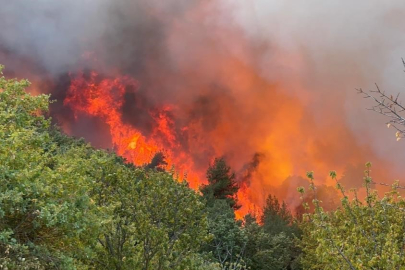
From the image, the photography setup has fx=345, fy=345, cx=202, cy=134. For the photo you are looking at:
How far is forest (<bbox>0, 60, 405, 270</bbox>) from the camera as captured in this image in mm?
7031

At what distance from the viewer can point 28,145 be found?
9633mm

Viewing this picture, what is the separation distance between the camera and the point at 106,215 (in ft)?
29.9

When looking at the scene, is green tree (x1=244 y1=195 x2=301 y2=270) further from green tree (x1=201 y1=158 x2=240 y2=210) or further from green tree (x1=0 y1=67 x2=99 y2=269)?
green tree (x1=0 y1=67 x2=99 y2=269)

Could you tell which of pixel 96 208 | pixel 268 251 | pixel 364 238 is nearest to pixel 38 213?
pixel 96 208

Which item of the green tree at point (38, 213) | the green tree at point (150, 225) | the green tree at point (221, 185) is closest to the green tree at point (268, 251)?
the green tree at point (150, 225)

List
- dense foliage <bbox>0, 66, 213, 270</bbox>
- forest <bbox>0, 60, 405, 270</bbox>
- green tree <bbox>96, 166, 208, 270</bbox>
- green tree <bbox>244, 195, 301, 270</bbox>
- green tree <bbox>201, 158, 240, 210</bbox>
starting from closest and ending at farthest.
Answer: forest <bbox>0, 60, 405, 270</bbox>
dense foliage <bbox>0, 66, 213, 270</bbox>
green tree <bbox>96, 166, 208, 270</bbox>
green tree <bbox>244, 195, 301, 270</bbox>
green tree <bbox>201, 158, 240, 210</bbox>

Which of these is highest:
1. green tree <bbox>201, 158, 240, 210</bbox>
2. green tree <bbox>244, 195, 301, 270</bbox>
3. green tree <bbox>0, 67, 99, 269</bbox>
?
green tree <bbox>201, 158, 240, 210</bbox>

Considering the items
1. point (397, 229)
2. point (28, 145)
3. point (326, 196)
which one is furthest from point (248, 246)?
point (326, 196)

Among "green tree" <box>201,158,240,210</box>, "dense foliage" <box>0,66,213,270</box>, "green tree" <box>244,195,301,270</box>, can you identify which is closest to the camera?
"dense foliage" <box>0,66,213,270</box>

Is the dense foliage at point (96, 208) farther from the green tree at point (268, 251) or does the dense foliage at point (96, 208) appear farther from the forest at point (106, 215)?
the green tree at point (268, 251)

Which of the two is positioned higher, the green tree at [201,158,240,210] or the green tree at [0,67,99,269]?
the green tree at [201,158,240,210]

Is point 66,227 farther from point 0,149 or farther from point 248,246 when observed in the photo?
point 248,246

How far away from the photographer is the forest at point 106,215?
277 inches

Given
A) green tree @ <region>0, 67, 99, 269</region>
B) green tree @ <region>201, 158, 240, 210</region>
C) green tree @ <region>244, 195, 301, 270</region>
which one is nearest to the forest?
green tree @ <region>0, 67, 99, 269</region>
